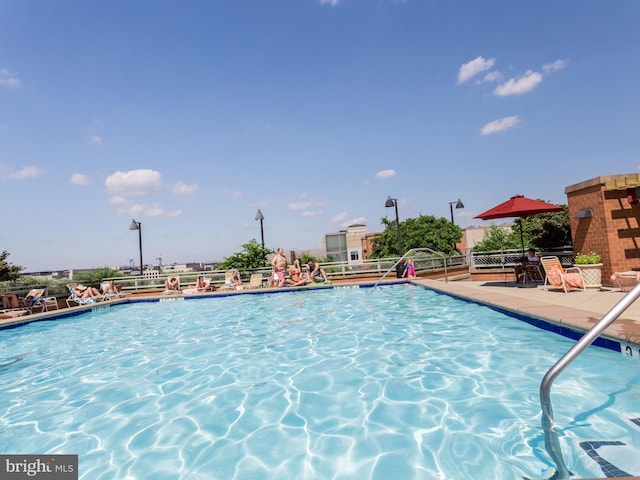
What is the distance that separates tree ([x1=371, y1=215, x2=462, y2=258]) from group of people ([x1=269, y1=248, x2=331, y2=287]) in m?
25.3

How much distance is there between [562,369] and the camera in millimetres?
1867

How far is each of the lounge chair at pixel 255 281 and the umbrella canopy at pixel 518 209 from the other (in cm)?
923

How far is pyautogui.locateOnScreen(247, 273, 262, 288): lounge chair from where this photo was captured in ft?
47.4

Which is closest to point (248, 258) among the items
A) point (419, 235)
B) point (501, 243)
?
point (501, 243)

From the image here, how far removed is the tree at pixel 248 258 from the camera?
17.3 m

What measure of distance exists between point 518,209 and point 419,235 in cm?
3316

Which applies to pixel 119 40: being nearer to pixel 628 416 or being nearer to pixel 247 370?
pixel 247 370

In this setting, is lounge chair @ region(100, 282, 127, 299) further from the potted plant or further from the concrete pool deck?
the potted plant

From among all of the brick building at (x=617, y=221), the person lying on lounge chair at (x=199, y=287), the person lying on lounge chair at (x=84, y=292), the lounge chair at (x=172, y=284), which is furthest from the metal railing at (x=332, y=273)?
the brick building at (x=617, y=221)

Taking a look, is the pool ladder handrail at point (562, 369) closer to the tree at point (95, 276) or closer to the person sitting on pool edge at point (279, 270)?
the person sitting on pool edge at point (279, 270)

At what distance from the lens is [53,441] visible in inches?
118

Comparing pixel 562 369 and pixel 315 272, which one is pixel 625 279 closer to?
pixel 562 369

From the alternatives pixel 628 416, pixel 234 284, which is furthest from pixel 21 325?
pixel 628 416

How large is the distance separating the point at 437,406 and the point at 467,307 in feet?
15.4
